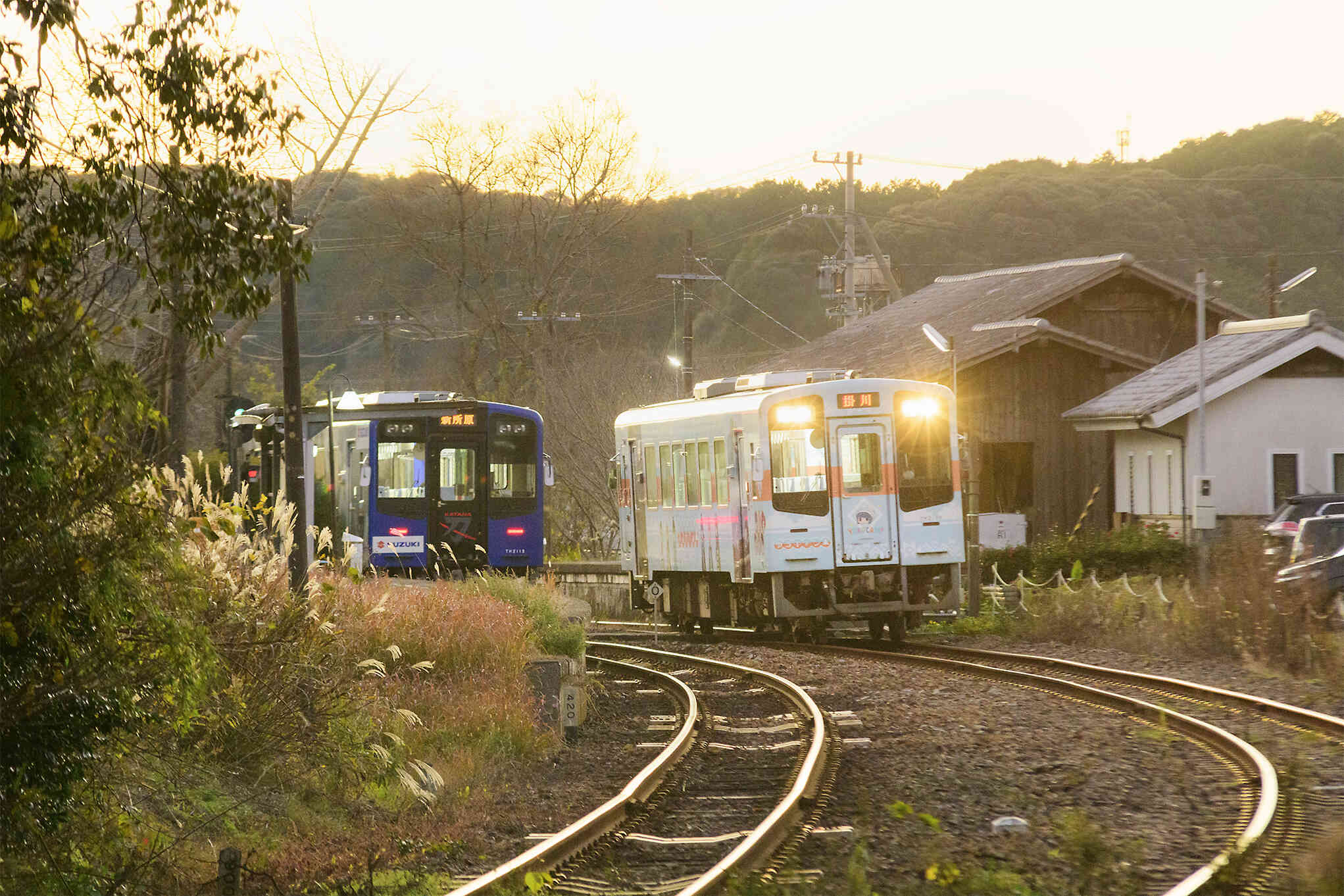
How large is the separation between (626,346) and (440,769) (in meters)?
42.7

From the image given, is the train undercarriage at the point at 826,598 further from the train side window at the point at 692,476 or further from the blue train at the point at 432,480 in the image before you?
the blue train at the point at 432,480

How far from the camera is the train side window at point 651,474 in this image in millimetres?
24453

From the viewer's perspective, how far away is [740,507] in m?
21.0

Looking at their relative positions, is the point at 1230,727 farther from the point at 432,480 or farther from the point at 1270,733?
the point at 432,480

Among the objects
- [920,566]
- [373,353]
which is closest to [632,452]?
[920,566]

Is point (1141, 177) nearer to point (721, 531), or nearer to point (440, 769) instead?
point (721, 531)

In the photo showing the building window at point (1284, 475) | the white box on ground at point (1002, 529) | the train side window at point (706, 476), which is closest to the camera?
the train side window at point (706, 476)

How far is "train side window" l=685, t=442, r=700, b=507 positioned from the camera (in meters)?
22.6

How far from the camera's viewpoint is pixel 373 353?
285 ft

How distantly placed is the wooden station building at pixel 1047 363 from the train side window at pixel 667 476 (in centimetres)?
1004

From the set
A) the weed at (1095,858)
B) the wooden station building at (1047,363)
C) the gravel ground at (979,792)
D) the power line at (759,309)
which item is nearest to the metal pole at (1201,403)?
the wooden station building at (1047,363)

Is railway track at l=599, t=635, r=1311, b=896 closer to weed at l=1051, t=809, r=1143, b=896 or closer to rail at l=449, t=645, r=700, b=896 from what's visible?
weed at l=1051, t=809, r=1143, b=896

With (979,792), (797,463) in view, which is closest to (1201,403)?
(797,463)

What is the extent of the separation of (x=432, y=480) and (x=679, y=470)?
5.08 m
